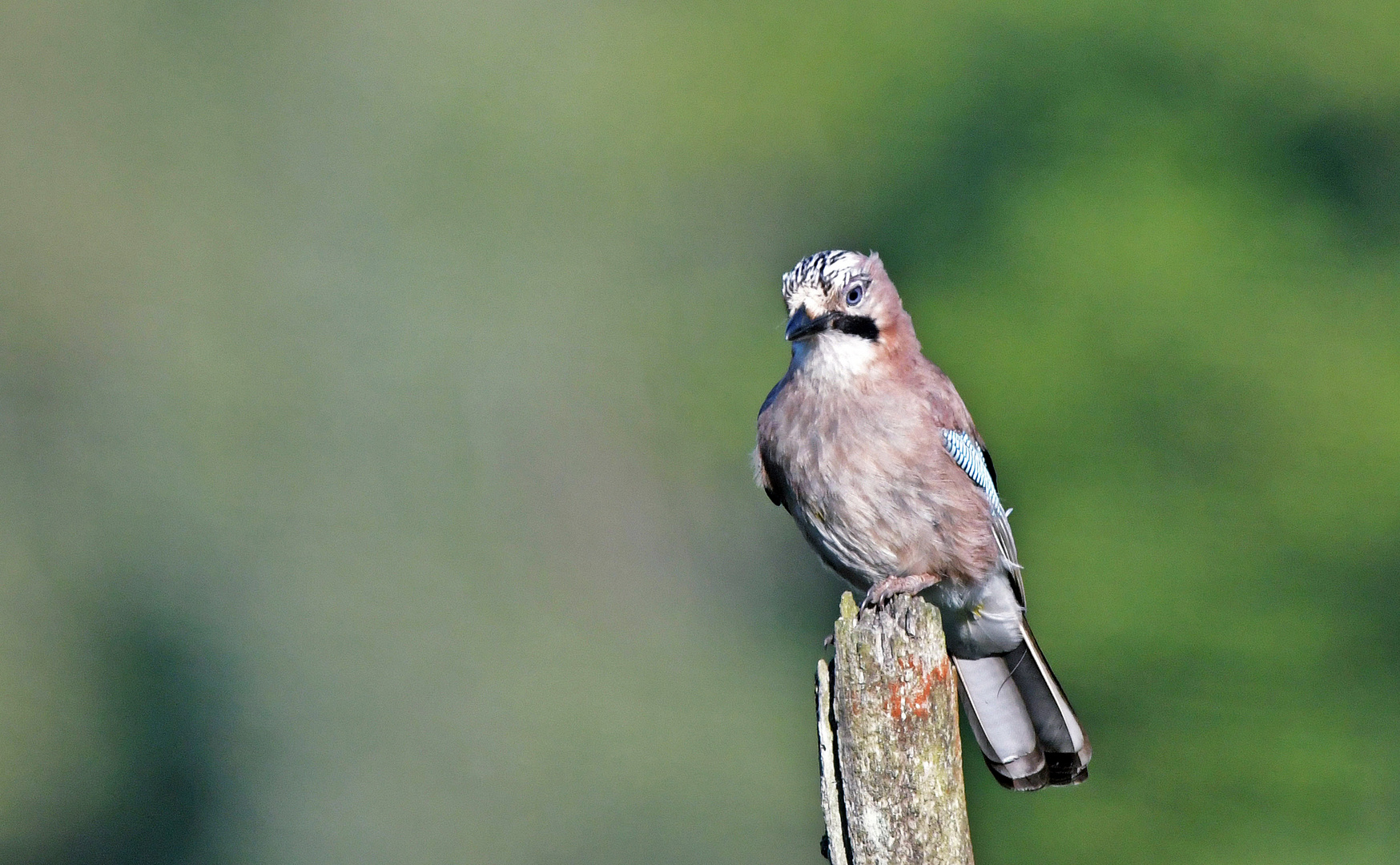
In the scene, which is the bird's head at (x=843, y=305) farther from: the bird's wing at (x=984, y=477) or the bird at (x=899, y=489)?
the bird's wing at (x=984, y=477)

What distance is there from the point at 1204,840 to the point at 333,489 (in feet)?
37.2

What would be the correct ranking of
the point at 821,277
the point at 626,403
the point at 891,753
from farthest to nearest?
the point at 626,403 < the point at 821,277 < the point at 891,753

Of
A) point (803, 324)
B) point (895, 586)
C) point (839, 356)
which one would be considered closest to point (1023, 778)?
point (895, 586)

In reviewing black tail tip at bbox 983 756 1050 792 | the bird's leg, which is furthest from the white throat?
black tail tip at bbox 983 756 1050 792

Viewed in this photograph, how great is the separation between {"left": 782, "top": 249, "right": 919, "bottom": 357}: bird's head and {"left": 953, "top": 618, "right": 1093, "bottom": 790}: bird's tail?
1281mm

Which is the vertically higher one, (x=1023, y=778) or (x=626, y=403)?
(x=626, y=403)

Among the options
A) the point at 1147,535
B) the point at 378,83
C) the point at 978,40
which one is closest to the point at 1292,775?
the point at 1147,535

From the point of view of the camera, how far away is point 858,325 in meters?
4.99

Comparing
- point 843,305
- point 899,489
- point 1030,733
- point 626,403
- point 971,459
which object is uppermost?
point 626,403

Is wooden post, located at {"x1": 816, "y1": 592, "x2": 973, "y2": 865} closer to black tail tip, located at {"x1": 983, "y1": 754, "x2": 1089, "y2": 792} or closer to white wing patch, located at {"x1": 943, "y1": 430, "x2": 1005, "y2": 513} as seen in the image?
black tail tip, located at {"x1": 983, "y1": 754, "x2": 1089, "y2": 792}

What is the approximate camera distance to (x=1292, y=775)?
8.99m

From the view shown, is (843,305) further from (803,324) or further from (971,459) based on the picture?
(971,459)

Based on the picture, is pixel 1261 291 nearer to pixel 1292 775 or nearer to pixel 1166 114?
pixel 1166 114

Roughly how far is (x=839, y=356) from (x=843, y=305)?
0.21 metres
